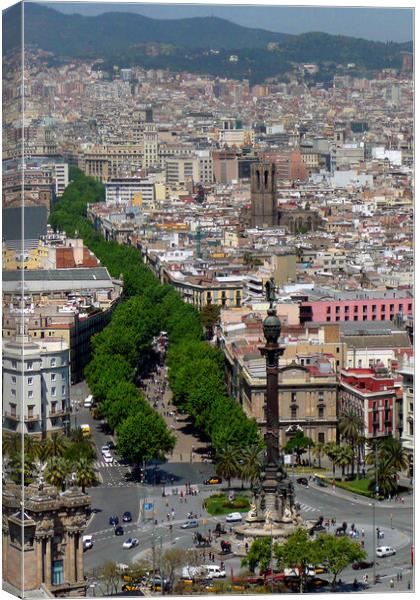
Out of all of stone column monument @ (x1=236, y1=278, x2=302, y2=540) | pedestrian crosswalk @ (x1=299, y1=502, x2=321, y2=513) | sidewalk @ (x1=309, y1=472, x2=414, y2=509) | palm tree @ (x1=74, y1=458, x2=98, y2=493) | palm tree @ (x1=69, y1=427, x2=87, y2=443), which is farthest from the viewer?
palm tree @ (x1=69, y1=427, x2=87, y2=443)

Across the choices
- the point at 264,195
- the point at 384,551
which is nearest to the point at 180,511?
the point at 384,551

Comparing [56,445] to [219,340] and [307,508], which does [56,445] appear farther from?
[219,340]

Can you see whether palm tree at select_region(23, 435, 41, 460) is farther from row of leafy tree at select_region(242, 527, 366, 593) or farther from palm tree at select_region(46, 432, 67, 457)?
row of leafy tree at select_region(242, 527, 366, 593)

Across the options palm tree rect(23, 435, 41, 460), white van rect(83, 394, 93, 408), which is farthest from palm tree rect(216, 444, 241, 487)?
white van rect(83, 394, 93, 408)

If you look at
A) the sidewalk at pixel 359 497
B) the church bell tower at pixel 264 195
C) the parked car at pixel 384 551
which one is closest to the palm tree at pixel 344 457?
the sidewalk at pixel 359 497

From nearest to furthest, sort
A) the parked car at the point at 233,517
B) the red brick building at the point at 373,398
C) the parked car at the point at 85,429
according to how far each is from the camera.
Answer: the parked car at the point at 233,517, the red brick building at the point at 373,398, the parked car at the point at 85,429

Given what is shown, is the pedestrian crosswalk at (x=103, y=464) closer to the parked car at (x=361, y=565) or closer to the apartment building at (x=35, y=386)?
the apartment building at (x=35, y=386)
